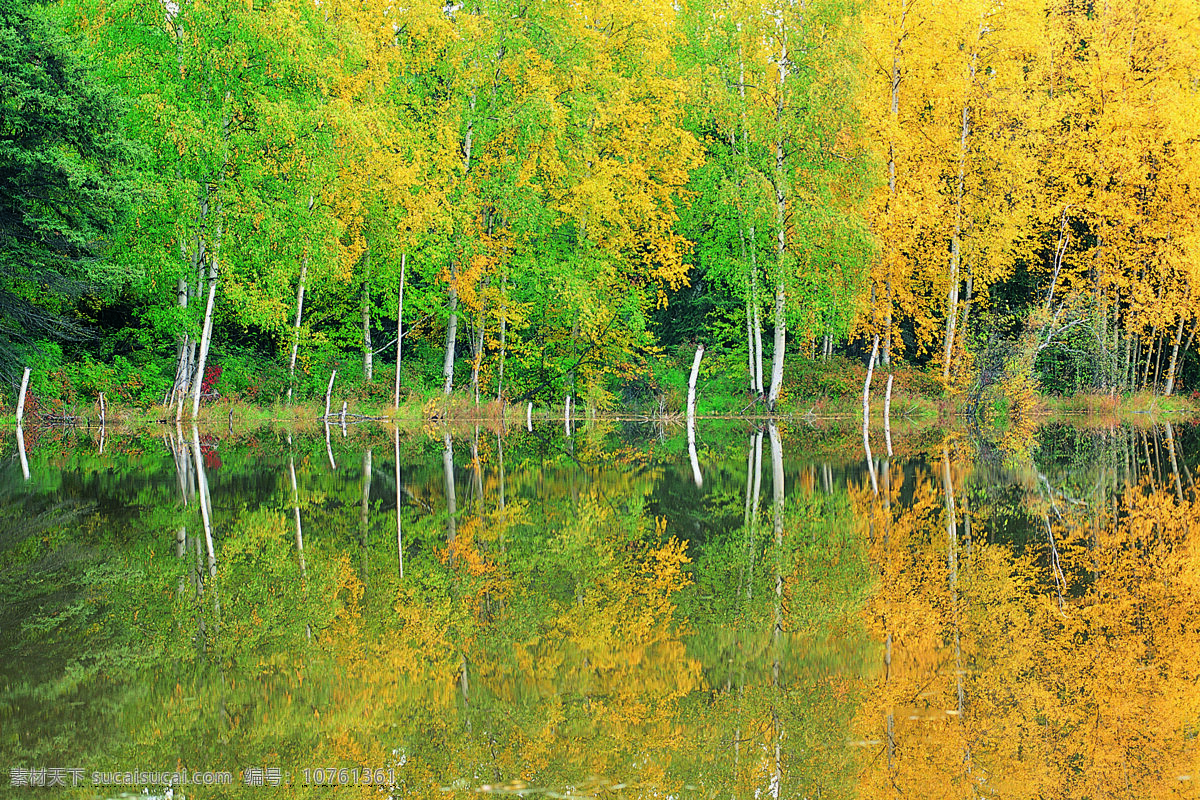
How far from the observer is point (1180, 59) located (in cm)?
3834

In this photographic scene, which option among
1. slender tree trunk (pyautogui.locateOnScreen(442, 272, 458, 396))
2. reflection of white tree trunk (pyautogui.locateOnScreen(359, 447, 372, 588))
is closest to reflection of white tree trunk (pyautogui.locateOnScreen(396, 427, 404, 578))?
reflection of white tree trunk (pyautogui.locateOnScreen(359, 447, 372, 588))

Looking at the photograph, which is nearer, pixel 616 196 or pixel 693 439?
pixel 693 439

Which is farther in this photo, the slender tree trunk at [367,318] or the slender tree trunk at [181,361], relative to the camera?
the slender tree trunk at [367,318]

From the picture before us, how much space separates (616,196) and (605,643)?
100 feet

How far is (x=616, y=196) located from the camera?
36344mm

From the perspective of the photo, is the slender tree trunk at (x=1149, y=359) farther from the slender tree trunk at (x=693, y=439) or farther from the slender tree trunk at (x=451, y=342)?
the slender tree trunk at (x=451, y=342)

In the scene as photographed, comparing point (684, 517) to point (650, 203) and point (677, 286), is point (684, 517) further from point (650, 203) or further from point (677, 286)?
point (677, 286)

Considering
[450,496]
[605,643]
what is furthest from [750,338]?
[605,643]

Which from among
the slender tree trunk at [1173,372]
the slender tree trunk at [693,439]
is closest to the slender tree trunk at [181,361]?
the slender tree trunk at [693,439]

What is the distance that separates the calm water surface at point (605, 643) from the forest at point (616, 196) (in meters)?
19.4

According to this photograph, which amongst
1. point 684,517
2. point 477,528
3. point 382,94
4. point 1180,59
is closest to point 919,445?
point 684,517

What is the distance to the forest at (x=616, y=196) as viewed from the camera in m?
31.5

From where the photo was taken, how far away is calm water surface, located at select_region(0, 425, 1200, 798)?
4.82 metres

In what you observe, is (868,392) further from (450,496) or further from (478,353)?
(450,496)
